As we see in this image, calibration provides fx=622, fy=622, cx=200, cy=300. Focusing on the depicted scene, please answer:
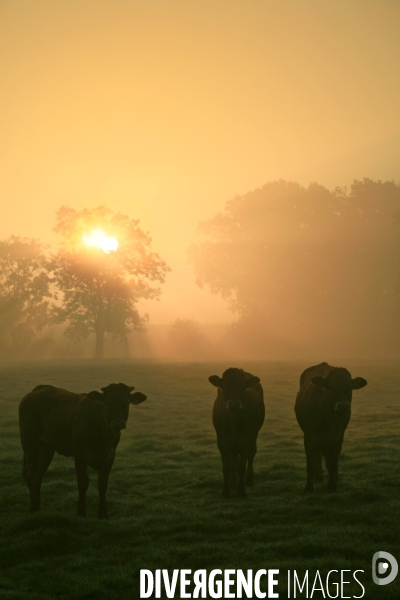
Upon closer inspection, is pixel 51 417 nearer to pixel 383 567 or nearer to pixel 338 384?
pixel 338 384

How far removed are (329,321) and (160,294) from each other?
2119 cm

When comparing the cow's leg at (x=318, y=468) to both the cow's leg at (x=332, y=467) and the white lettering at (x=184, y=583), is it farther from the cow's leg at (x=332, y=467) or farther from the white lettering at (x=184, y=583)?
the white lettering at (x=184, y=583)

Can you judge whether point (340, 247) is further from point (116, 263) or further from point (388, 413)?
point (388, 413)

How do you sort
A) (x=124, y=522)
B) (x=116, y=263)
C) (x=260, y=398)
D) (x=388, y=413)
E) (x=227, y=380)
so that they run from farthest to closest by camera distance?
(x=116, y=263) < (x=388, y=413) < (x=260, y=398) < (x=227, y=380) < (x=124, y=522)

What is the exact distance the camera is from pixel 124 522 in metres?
11.3

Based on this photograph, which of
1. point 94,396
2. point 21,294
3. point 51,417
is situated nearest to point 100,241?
point 21,294

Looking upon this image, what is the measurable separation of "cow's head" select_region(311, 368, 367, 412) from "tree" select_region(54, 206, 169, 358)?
165 feet

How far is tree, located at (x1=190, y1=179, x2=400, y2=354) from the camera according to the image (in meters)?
72.6

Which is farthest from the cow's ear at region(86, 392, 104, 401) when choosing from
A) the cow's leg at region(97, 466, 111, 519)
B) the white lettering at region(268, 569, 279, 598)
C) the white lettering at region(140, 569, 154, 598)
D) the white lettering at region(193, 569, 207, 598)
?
the white lettering at region(268, 569, 279, 598)

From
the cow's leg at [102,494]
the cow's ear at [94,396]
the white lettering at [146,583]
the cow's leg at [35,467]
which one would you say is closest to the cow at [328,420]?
the cow's leg at [102,494]

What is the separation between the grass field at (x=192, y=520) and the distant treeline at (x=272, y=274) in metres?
45.2

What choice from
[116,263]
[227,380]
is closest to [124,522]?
[227,380]

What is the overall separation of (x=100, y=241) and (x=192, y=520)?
53.9 metres

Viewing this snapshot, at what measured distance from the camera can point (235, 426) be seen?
1348 cm
